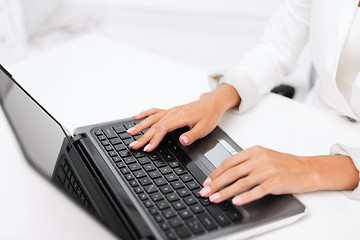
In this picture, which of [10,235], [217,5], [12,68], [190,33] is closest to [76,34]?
[190,33]

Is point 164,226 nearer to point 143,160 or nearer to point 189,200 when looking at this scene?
point 189,200

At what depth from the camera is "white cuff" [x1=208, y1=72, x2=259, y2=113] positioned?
998 millimetres

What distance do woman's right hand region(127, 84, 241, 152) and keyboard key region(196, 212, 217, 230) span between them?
202 mm

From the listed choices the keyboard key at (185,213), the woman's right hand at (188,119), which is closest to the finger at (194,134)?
the woman's right hand at (188,119)

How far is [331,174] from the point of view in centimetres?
75

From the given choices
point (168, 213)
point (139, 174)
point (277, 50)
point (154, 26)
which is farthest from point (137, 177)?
point (154, 26)

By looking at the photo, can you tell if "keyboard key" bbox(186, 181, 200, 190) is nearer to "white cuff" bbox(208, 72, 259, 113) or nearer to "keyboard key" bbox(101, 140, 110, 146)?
"keyboard key" bbox(101, 140, 110, 146)

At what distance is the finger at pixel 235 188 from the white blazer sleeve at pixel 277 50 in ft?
1.33

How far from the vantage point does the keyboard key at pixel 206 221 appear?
0.62 m

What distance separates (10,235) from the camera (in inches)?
25.4

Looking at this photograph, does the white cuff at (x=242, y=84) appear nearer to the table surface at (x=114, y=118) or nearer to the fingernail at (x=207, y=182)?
the table surface at (x=114, y=118)

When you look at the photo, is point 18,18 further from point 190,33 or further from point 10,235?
point 10,235

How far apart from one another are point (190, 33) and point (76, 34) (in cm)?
84

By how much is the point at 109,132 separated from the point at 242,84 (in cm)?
37
